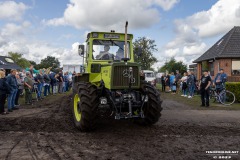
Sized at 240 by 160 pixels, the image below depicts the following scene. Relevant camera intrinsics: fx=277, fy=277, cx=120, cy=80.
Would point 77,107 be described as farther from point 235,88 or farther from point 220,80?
point 235,88

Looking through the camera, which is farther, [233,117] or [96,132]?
[233,117]

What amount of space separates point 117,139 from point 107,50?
349cm

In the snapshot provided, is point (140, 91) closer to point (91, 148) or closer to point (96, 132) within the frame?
point (96, 132)

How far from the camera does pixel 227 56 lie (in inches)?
1089

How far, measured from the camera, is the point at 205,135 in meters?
7.20

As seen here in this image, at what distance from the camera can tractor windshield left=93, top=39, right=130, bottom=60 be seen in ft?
29.7

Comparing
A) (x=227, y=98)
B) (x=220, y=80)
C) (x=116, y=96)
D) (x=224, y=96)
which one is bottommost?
(x=227, y=98)

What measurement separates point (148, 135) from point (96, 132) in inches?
54.7

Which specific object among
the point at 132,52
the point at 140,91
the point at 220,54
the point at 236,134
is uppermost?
the point at 220,54

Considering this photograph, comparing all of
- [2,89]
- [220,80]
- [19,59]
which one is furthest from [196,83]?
[19,59]

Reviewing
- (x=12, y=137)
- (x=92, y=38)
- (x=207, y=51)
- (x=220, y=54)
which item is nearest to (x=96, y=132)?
(x=12, y=137)

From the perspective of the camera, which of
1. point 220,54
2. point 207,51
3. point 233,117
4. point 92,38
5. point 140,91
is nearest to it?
point 140,91

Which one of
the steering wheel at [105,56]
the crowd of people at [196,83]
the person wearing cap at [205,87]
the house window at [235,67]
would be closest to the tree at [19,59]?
the crowd of people at [196,83]

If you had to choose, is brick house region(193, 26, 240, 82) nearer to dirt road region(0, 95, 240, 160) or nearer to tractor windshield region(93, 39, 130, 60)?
dirt road region(0, 95, 240, 160)
